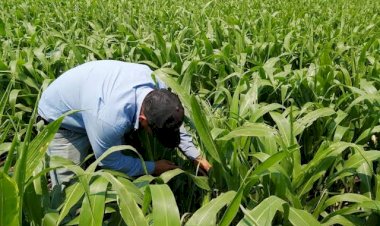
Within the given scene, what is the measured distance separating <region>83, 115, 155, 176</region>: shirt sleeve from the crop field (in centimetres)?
9

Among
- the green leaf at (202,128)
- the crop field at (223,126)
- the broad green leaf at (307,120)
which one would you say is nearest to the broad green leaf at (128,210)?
the crop field at (223,126)

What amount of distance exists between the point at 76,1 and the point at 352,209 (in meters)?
4.65

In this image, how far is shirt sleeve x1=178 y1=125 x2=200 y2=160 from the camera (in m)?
2.15

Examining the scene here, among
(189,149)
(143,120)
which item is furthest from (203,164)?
(143,120)

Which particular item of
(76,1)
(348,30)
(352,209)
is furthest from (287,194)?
(76,1)

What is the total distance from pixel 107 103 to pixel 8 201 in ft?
2.83

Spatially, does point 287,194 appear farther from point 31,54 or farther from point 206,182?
point 31,54

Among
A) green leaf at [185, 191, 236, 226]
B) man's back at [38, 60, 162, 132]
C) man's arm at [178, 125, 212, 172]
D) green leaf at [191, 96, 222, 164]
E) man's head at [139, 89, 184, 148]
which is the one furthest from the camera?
man's arm at [178, 125, 212, 172]

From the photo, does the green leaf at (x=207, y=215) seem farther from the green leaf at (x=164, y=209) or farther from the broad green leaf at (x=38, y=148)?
the broad green leaf at (x=38, y=148)

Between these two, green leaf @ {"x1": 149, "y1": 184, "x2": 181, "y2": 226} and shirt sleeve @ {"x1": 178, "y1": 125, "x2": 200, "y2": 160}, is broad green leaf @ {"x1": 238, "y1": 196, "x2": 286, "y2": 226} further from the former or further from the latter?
shirt sleeve @ {"x1": 178, "y1": 125, "x2": 200, "y2": 160}

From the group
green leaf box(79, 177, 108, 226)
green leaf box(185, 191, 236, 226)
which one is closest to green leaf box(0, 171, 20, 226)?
green leaf box(79, 177, 108, 226)

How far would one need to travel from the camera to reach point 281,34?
12.2 feet

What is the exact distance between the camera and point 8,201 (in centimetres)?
114

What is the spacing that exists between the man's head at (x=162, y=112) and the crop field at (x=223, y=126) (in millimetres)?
106
